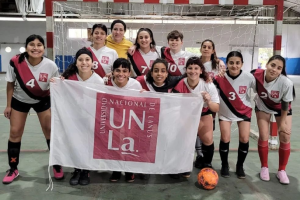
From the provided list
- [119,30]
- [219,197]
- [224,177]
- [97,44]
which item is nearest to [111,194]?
[219,197]

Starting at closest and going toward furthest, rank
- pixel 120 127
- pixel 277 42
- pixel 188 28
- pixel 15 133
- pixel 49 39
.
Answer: pixel 120 127
pixel 15 133
pixel 49 39
pixel 277 42
pixel 188 28

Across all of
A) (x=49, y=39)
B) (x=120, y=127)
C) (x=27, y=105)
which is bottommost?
(x=120, y=127)

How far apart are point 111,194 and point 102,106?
0.89 m

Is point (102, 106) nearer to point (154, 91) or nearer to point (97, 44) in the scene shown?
point (154, 91)

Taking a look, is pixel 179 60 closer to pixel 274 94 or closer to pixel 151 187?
pixel 274 94

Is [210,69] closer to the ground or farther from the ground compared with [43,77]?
farther from the ground

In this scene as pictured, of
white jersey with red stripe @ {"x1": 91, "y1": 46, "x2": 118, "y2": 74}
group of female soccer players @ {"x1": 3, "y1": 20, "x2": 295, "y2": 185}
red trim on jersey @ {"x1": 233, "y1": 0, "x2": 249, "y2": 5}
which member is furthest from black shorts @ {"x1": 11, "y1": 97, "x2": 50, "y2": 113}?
red trim on jersey @ {"x1": 233, "y1": 0, "x2": 249, "y2": 5}

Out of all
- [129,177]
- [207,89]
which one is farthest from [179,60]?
[129,177]

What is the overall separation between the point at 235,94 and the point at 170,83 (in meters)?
0.74

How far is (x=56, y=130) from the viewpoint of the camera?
291 cm

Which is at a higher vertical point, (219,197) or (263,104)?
(263,104)

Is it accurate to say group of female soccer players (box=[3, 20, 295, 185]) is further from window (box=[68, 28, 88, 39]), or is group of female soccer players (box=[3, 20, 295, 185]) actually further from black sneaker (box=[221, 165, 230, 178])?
window (box=[68, 28, 88, 39])

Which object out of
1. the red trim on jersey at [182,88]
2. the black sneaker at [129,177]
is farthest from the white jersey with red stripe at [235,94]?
Result: the black sneaker at [129,177]

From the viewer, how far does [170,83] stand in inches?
124
